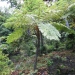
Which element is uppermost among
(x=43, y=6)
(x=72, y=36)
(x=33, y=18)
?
(x=43, y=6)

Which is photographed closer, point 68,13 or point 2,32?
point 68,13

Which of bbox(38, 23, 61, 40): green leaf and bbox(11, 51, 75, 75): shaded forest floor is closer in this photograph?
bbox(38, 23, 61, 40): green leaf

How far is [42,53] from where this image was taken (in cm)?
895

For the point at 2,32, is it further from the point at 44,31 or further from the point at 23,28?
the point at 44,31

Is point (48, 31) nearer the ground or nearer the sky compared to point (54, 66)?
nearer the sky

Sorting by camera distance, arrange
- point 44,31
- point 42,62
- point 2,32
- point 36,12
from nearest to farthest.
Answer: point 44,31 < point 36,12 < point 42,62 < point 2,32

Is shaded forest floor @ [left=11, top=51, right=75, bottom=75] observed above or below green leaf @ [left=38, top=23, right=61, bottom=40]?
below

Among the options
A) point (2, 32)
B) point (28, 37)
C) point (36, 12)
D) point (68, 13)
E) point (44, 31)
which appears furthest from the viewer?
point (2, 32)

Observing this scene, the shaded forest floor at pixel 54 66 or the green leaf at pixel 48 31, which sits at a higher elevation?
the green leaf at pixel 48 31

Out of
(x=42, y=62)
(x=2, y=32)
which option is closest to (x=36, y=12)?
(x=42, y=62)

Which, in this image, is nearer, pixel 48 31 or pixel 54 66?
pixel 48 31

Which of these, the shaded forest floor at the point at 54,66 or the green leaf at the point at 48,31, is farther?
the shaded forest floor at the point at 54,66

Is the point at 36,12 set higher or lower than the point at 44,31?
higher

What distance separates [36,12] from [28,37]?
4836 millimetres
